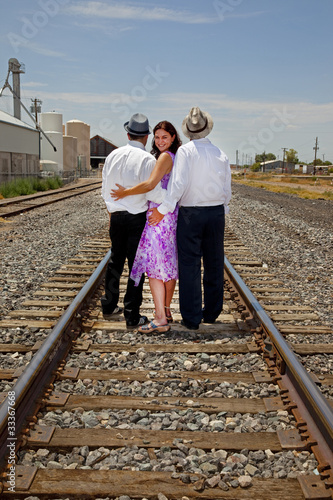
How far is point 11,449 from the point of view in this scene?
2.46 meters

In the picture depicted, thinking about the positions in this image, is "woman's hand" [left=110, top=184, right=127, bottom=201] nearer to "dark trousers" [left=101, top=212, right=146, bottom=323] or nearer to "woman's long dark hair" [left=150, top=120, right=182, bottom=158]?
"dark trousers" [left=101, top=212, right=146, bottom=323]

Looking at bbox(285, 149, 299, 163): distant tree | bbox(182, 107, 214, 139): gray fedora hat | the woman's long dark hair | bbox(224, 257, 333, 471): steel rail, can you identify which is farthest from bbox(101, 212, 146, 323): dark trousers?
bbox(285, 149, 299, 163): distant tree

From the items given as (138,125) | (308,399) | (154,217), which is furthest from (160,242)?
(308,399)

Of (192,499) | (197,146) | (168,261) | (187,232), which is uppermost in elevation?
(197,146)

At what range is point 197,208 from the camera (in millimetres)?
4324

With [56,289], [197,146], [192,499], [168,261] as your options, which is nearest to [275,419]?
[192,499]

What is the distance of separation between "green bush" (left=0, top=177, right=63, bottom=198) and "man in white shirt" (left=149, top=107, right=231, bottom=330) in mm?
22149

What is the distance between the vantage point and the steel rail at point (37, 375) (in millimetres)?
2541

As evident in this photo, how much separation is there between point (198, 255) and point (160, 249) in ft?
1.19

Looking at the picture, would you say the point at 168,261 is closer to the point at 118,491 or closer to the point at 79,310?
the point at 79,310

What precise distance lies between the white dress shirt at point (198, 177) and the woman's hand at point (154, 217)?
85 mm

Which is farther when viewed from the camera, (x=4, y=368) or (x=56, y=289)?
(x=56, y=289)

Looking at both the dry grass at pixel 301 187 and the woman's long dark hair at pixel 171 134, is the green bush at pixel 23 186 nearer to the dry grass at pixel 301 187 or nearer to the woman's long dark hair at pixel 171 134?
the dry grass at pixel 301 187

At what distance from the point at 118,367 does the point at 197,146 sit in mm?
1977
